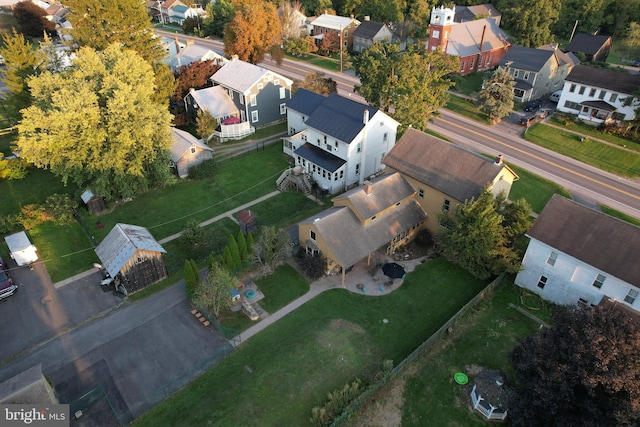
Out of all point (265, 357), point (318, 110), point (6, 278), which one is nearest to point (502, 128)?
point (318, 110)

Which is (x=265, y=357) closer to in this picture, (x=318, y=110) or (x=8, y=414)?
(x=8, y=414)

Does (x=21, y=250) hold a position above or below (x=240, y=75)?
below

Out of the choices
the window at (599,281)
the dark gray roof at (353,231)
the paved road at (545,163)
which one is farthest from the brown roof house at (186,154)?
the window at (599,281)

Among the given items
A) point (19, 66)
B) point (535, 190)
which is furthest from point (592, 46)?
point (19, 66)

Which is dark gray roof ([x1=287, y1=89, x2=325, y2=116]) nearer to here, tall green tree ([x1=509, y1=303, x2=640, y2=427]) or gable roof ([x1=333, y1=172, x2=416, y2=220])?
gable roof ([x1=333, y1=172, x2=416, y2=220])

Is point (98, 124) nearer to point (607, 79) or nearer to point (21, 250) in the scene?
point (21, 250)
